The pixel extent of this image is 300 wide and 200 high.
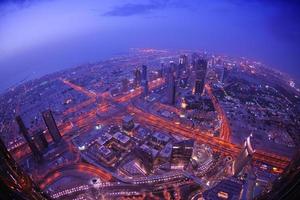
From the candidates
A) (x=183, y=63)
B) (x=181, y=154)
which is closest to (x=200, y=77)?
(x=183, y=63)

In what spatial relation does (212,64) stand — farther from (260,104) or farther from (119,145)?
(119,145)

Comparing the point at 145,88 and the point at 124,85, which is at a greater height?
the point at 145,88

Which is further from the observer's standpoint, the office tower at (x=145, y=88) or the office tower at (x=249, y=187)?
the office tower at (x=145, y=88)

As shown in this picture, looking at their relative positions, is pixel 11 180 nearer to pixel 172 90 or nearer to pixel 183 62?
pixel 172 90

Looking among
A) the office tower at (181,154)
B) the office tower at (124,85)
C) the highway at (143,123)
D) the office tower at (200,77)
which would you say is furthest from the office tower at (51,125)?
the office tower at (200,77)

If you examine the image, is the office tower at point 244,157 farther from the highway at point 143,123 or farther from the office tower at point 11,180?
the office tower at point 11,180

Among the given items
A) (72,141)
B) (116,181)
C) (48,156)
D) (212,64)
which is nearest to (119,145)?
(116,181)
